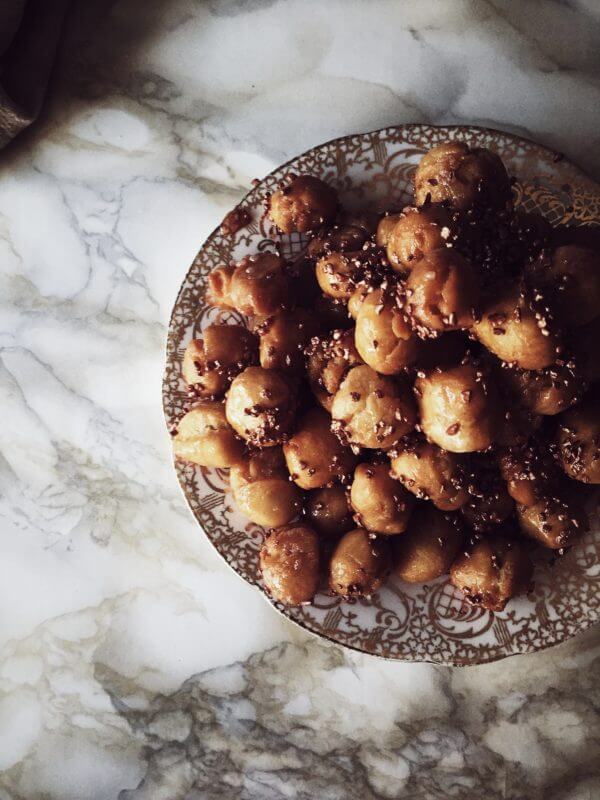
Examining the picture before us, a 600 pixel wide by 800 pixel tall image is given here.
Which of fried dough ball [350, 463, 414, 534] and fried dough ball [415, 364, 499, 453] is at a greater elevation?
fried dough ball [415, 364, 499, 453]

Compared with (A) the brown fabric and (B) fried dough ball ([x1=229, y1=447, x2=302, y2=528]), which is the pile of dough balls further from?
(A) the brown fabric

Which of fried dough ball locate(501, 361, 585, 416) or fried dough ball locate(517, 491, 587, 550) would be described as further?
fried dough ball locate(517, 491, 587, 550)

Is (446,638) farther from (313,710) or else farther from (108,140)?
(108,140)

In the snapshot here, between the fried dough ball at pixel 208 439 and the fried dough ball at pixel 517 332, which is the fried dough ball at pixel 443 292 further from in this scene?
the fried dough ball at pixel 208 439

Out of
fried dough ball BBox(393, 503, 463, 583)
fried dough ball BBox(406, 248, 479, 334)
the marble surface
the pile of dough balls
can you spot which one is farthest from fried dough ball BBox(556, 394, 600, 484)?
the marble surface

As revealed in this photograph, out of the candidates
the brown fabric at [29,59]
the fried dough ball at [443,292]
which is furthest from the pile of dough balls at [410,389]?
the brown fabric at [29,59]

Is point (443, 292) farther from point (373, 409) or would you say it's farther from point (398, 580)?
point (398, 580)

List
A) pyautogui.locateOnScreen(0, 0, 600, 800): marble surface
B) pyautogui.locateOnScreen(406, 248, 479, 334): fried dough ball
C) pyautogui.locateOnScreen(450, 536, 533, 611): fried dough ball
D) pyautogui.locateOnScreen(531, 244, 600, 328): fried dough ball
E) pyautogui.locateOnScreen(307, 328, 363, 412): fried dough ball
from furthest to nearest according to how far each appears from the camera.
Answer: pyautogui.locateOnScreen(0, 0, 600, 800): marble surface < pyautogui.locateOnScreen(450, 536, 533, 611): fried dough ball < pyautogui.locateOnScreen(307, 328, 363, 412): fried dough ball < pyautogui.locateOnScreen(531, 244, 600, 328): fried dough ball < pyautogui.locateOnScreen(406, 248, 479, 334): fried dough ball

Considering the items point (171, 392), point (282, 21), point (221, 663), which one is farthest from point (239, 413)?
point (282, 21)
